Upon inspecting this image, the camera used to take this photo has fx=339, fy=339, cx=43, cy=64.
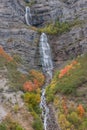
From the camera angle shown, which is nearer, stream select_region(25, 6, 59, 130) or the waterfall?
stream select_region(25, 6, 59, 130)

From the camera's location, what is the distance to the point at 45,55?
6425cm

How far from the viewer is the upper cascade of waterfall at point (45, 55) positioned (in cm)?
6060

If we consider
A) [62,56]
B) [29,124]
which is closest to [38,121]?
[29,124]

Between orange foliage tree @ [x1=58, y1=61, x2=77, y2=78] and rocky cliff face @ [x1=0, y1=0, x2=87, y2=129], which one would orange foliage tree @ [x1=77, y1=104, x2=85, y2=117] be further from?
rocky cliff face @ [x1=0, y1=0, x2=87, y2=129]

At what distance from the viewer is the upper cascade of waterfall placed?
6060 centimetres

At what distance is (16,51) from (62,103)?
64.4ft

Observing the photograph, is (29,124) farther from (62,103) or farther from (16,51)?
(16,51)

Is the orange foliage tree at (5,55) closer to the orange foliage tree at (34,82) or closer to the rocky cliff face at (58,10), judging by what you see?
the orange foliage tree at (34,82)

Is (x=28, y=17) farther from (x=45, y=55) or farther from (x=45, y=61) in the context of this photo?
(x=45, y=61)

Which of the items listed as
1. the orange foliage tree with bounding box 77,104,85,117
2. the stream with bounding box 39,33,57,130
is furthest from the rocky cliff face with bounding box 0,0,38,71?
the orange foliage tree with bounding box 77,104,85,117

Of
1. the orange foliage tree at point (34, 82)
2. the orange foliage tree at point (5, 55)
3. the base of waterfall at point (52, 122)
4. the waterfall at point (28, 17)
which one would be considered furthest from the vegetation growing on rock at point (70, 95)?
the waterfall at point (28, 17)

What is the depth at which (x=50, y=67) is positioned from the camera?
201 feet

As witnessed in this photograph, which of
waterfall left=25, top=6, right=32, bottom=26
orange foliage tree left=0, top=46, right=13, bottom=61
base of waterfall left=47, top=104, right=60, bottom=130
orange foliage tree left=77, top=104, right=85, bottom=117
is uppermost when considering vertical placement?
waterfall left=25, top=6, right=32, bottom=26

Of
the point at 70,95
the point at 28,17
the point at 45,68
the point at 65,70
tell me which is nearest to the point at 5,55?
the point at 45,68
